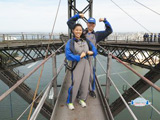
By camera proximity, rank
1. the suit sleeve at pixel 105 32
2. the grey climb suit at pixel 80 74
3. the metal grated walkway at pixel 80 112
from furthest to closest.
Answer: the suit sleeve at pixel 105 32 < the grey climb suit at pixel 80 74 < the metal grated walkway at pixel 80 112

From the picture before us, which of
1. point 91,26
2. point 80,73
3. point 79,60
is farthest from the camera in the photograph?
point 91,26

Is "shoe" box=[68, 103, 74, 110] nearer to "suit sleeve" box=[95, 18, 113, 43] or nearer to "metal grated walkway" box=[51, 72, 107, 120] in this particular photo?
"metal grated walkway" box=[51, 72, 107, 120]

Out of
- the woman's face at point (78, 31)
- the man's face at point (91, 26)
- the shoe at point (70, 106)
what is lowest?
the shoe at point (70, 106)

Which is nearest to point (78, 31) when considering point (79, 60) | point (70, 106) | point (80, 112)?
point (79, 60)

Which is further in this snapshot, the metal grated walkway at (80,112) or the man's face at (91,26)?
the man's face at (91,26)

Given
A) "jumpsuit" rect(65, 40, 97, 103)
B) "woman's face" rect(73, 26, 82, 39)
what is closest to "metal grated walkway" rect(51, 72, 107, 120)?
"jumpsuit" rect(65, 40, 97, 103)

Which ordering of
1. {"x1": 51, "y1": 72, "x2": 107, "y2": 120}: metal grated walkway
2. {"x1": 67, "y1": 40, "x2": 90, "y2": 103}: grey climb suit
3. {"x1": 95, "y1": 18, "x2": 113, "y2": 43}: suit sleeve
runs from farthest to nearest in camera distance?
{"x1": 95, "y1": 18, "x2": 113, "y2": 43}: suit sleeve
{"x1": 67, "y1": 40, "x2": 90, "y2": 103}: grey climb suit
{"x1": 51, "y1": 72, "x2": 107, "y2": 120}: metal grated walkway

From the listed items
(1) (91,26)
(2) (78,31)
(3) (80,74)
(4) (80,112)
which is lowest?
(4) (80,112)

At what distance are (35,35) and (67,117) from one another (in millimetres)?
17680

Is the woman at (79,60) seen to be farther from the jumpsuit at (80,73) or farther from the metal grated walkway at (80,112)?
the metal grated walkway at (80,112)

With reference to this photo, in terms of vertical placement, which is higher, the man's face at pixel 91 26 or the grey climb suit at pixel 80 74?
the man's face at pixel 91 26

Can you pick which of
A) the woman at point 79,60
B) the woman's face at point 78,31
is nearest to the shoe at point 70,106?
the woman at point 79,60

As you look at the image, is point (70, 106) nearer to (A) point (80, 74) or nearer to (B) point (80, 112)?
(B) point (80, 112)

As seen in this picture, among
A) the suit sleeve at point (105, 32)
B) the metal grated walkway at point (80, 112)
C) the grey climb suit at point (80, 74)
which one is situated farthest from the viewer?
the suit sleeve at point (105, 32)
